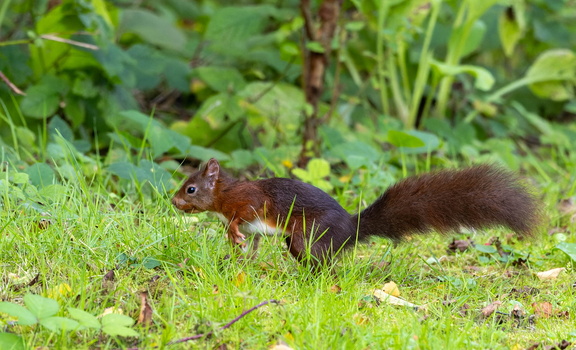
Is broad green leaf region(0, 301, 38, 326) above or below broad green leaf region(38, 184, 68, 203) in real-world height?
above

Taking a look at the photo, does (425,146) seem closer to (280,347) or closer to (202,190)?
(202,190)

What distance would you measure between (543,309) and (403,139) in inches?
68.0

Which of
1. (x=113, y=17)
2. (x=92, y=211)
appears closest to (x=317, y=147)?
(x=113, y=17)

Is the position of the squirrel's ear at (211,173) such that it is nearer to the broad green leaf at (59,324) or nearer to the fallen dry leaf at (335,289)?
the fallen dry leaf at (335,289)

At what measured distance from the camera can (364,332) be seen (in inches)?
81.9

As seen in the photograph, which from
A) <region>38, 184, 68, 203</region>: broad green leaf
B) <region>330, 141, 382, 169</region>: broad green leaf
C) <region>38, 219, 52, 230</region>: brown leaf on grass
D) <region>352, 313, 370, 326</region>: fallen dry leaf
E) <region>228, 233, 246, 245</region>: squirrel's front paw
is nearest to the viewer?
<region>352, 313, 370, 326</region>: fallen dry leaf

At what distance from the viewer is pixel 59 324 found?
74.8 inches

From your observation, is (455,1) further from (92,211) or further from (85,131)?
(92,211)

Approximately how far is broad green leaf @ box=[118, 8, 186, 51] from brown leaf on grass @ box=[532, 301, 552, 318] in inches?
139

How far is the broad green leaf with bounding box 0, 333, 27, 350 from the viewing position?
73.1 inches

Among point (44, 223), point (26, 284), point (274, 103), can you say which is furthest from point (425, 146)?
point (26, 284)

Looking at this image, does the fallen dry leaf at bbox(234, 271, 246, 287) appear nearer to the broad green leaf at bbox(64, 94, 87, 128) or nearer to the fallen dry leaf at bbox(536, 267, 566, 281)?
the fallen dry leaf at bbox(536, 267, 566, 281)

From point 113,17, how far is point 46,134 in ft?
3.24

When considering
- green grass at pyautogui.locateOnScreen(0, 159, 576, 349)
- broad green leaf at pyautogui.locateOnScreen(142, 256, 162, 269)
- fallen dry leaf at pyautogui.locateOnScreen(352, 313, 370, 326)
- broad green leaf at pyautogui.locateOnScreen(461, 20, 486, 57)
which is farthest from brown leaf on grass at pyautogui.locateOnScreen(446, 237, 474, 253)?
broad green leaf at pyautogui.locateOnScreen(461, 20, 486, 57)
